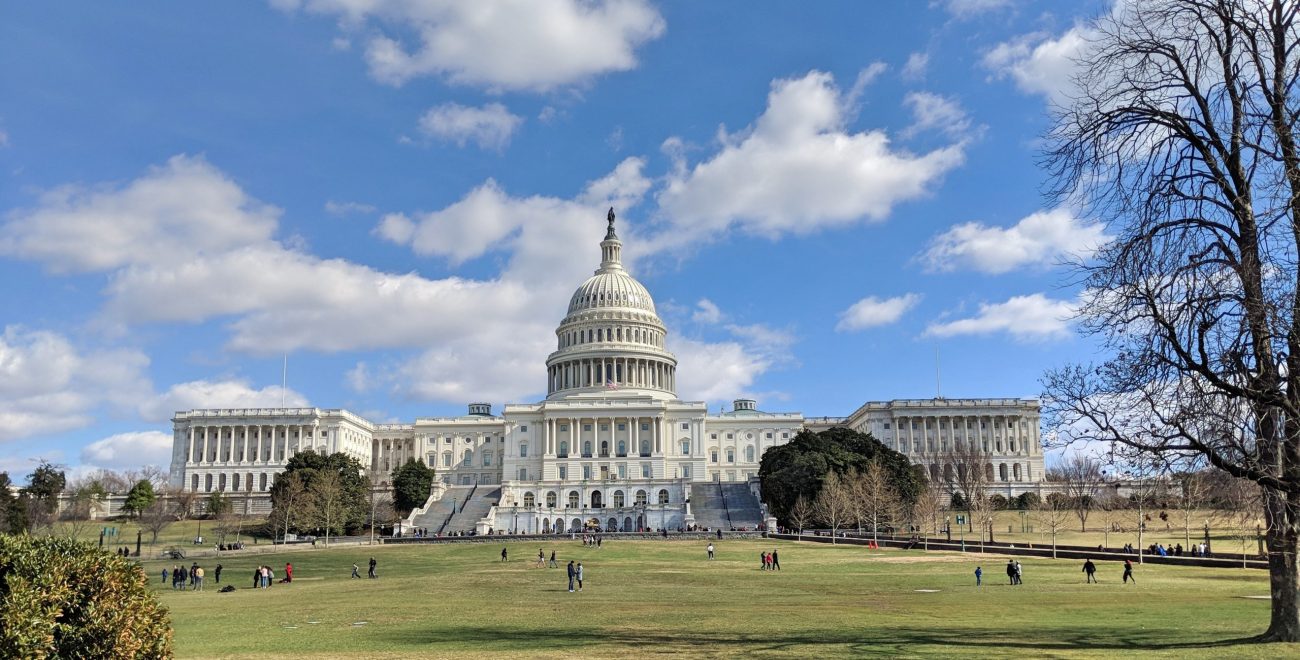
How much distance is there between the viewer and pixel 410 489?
122250 millimetres

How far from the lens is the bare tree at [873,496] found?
8831cm

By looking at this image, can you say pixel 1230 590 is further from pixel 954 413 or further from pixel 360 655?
pixel 954 413


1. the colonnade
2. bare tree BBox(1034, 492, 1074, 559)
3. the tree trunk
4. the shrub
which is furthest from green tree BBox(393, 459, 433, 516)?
the tree trunk

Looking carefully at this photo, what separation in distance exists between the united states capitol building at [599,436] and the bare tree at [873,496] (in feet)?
103

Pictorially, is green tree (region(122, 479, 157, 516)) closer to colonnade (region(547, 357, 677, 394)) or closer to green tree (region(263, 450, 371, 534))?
green tree (region(263, 450, 371, 534))

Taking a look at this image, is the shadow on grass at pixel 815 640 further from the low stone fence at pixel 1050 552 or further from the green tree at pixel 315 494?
the green tree at pixel 315 494

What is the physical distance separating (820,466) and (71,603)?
88170 mm

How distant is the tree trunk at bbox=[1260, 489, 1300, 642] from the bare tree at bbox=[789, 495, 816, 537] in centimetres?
7191

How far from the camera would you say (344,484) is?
10862 cm

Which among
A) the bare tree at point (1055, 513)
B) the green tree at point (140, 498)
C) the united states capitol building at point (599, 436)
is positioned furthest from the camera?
the united states capitol building at point (599, 436)

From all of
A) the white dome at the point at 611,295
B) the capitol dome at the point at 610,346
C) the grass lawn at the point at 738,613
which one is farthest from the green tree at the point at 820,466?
the white dome at the point at 611,295

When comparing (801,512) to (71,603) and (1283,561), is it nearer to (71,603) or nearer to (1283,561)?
(1283,561)

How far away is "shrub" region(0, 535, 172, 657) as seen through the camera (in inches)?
562

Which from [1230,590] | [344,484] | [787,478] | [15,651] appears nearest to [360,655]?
[15,651]
